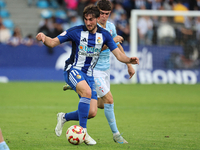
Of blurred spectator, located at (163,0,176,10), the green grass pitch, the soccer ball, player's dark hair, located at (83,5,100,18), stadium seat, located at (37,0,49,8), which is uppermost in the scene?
stadium seat, located at (37,0,49,8)

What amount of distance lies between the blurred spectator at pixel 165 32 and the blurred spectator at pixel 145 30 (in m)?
0.40

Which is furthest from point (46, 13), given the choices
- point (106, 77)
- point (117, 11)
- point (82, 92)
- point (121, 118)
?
point (82, 92)

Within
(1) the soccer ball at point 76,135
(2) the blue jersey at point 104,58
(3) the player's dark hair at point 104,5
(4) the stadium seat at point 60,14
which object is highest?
(4) the stadium seat at point 60,14

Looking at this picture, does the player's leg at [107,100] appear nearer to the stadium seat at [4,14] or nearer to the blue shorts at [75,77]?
the blue shorts at [75,77]

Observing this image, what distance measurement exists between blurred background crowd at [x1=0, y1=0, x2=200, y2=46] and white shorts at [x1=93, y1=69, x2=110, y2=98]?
1045 cm

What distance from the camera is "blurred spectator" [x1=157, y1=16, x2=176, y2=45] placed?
17078 millimetres

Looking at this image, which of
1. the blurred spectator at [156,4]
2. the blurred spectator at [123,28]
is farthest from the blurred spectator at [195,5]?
the blurred spectator at [123,28]

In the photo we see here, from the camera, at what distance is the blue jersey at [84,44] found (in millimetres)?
5668

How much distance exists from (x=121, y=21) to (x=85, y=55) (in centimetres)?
1301

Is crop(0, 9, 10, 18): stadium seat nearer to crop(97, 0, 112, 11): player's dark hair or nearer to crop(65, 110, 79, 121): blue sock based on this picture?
crop(97, 0, 112, 11): player's dark hair

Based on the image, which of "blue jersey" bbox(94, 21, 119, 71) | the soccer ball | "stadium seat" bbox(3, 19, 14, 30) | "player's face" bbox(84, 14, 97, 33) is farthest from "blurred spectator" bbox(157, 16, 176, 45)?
the soccer ball

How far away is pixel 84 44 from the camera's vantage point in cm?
568

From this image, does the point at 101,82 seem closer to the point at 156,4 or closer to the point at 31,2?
the point at 156,4

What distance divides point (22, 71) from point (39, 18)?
242 inches
